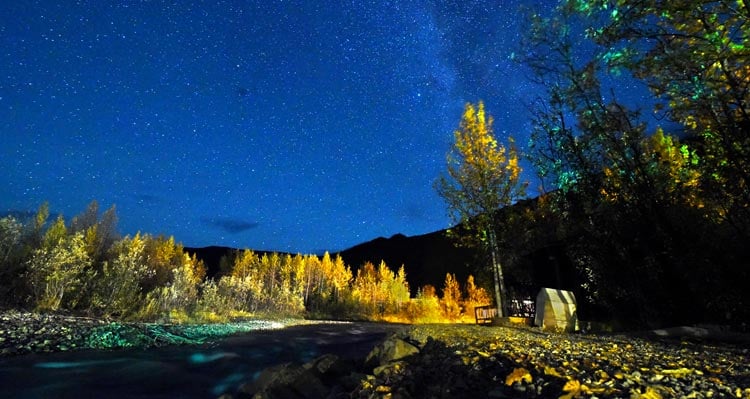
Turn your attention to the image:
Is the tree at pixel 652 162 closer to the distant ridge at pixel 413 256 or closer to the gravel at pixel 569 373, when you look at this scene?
the gravel at pixel 569 373

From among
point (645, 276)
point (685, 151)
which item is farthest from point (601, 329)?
point (685, 151)

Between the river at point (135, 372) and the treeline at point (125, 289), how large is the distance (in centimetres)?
980

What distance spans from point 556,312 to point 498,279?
574 cm

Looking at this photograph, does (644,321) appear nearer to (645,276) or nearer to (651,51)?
(645,276)

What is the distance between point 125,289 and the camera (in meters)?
22.3

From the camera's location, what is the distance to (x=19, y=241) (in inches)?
879

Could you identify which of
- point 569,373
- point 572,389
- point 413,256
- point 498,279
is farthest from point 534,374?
point 413,256

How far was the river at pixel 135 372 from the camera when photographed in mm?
8930

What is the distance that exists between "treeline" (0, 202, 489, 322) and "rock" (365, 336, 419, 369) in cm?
1767

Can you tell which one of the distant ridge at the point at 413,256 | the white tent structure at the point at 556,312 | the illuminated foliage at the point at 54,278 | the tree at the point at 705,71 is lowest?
the white tent structure at the point at 556,312

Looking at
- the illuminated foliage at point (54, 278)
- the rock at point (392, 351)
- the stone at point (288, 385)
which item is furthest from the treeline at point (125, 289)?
the rock at point (392, 351)

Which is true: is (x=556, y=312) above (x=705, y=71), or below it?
below

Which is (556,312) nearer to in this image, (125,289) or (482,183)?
(482,183)

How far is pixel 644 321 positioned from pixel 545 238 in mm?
7794
